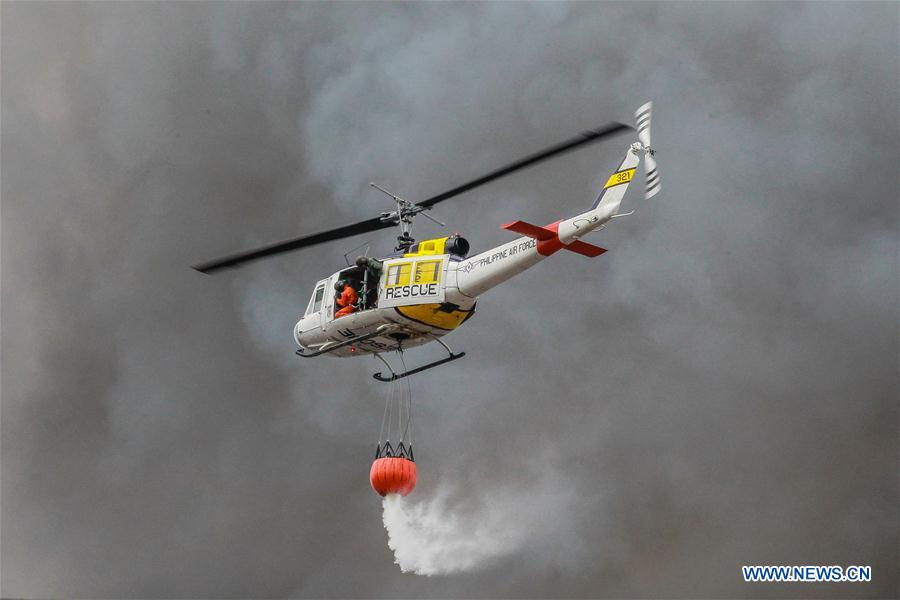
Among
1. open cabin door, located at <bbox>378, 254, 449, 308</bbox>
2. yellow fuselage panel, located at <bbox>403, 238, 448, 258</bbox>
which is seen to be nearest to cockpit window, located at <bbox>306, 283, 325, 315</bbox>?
open cabin door, located at <bbox>378, 254, 449, 308</bbox>

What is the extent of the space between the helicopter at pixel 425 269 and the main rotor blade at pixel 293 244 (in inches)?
0.7

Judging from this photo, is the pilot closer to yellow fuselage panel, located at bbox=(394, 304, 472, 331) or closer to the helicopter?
the helicopter

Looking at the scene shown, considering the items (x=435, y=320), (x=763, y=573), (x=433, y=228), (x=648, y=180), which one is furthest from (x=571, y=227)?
(x=433, y=228)

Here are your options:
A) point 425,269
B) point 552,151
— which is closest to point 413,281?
point 425,269

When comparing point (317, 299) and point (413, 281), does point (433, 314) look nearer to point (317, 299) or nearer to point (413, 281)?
point (413, 281)

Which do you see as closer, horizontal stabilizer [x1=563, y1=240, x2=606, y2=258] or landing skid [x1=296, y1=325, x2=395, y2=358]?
horizontal stabilizer [x1=563, y1=240, x2=606, y2=258]

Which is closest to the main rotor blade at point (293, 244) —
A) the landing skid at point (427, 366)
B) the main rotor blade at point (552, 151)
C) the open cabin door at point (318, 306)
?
the open cabin door at point (318, 306)

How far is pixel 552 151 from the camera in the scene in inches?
709

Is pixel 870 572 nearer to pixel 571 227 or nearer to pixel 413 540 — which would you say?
pixel 413 540

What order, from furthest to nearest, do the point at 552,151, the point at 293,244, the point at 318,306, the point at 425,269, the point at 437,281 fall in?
the point at 318,306 < the point at 293,244 < the point at 425,269 < the point at 437,281 < the point at 552,151

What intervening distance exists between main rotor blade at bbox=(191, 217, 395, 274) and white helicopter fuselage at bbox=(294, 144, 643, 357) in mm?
711

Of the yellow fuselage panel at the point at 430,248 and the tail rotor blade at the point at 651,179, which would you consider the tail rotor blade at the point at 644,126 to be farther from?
the yellow fuselage panel at the point at 430,248

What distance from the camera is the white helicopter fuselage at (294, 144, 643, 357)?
61.6ft

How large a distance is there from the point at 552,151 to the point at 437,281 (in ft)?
10.2
